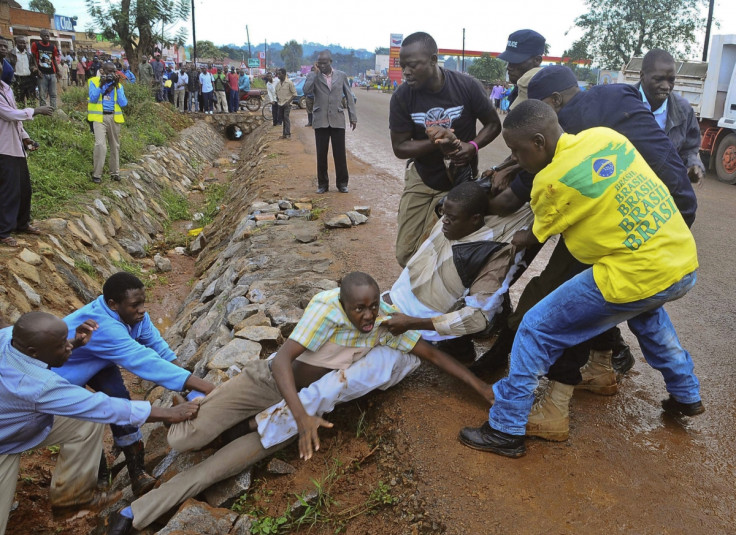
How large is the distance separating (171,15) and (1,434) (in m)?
20.1

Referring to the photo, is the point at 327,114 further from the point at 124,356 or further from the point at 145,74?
the point at 145,74

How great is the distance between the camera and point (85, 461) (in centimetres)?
329

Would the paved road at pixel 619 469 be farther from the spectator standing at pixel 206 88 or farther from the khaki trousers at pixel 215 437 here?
the spectator standing at pixel 206 88

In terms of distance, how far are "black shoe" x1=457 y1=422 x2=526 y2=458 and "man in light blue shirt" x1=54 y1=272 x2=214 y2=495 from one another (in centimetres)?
152

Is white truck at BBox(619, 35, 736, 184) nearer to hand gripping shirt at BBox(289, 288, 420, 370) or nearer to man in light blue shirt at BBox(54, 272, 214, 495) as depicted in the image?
hand gripping shirt at BBox(289, 288, 420, 370)

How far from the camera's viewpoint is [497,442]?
257 cm

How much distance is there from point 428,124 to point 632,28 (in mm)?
30200

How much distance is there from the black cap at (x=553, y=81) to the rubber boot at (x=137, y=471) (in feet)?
9.87

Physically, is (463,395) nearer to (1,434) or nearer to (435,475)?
(435,475)

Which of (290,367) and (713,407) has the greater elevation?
(290,367)

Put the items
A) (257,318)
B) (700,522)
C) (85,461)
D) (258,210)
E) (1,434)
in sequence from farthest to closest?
(258,210) → (257,318) → (85,461) → (1,434) → (700,522)

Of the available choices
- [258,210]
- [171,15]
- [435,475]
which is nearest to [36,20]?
[171,15]

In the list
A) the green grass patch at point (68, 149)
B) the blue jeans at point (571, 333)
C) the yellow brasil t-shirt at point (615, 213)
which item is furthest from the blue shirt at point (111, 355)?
the green grass patch at point (68, 149)

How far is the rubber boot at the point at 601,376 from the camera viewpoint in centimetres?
309
